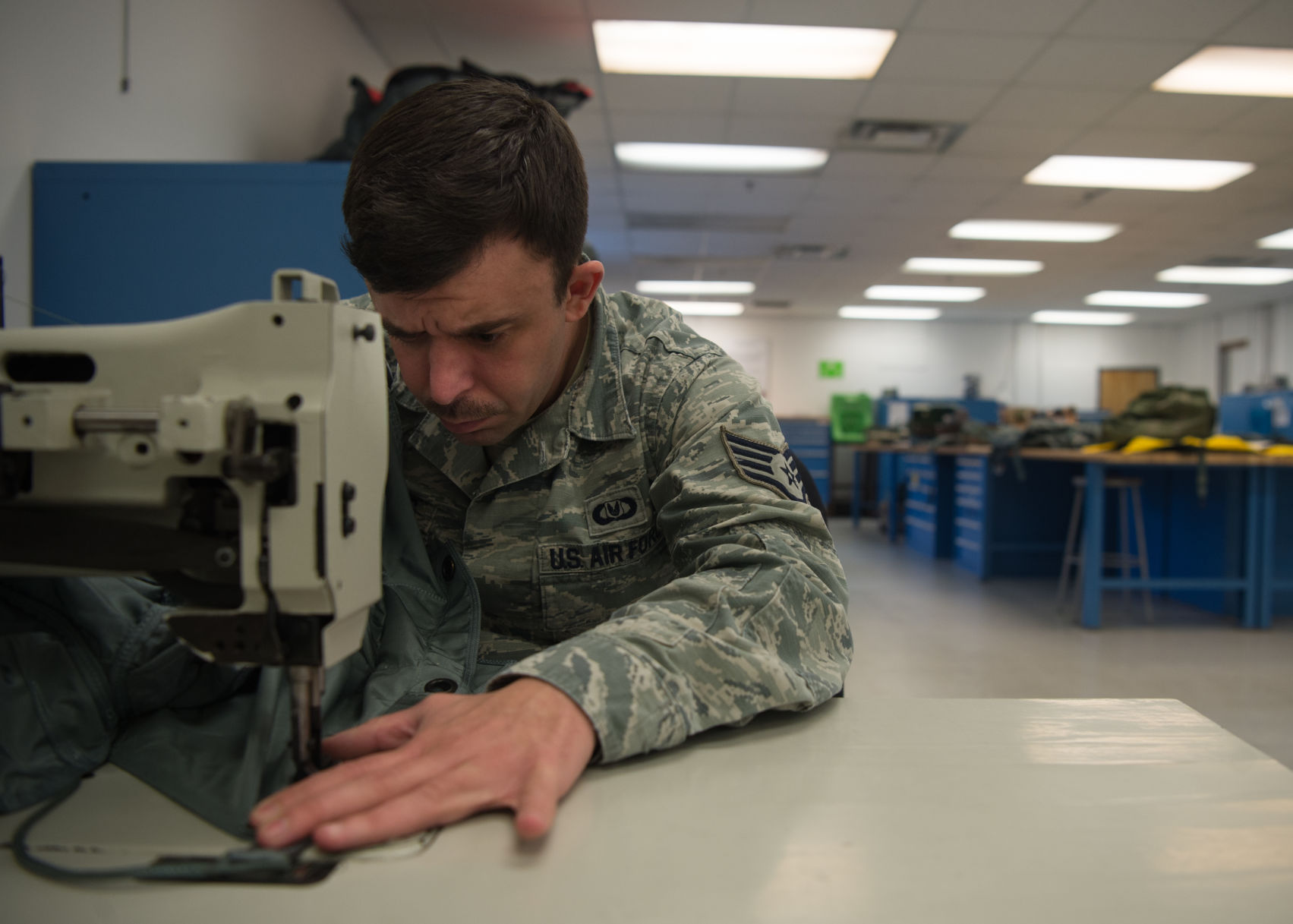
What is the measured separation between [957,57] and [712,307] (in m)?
6.93

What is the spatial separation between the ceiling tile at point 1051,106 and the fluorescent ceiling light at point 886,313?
231 inches

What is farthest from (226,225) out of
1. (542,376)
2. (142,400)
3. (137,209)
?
(142,400)

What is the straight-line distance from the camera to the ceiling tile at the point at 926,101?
3883 millimetres

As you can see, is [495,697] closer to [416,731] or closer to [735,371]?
[416,731]

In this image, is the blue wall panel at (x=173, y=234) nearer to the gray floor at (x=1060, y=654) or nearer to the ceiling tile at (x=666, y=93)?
the gray floor at (x=1060, y=654)

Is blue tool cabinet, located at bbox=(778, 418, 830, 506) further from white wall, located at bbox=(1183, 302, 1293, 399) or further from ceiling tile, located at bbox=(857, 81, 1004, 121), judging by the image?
ceiling tile, located at bbox=(857, 81, 1004, 121)

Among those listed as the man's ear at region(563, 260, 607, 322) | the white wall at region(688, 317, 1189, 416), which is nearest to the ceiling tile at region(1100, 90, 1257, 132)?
the man's ear at region(563, 260, 607, 322)

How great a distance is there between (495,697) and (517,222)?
49 cm

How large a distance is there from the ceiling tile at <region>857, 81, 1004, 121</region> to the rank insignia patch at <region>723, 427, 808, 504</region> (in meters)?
3.58

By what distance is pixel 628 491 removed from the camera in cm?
105

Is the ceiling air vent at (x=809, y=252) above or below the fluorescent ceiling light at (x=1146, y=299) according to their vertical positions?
above

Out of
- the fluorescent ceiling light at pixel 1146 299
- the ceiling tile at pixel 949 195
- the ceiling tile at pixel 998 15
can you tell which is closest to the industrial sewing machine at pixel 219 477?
the ceiling tile at pixel 998 15

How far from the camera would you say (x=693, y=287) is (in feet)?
30.2

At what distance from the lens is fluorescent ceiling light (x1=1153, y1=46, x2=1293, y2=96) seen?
348cm
